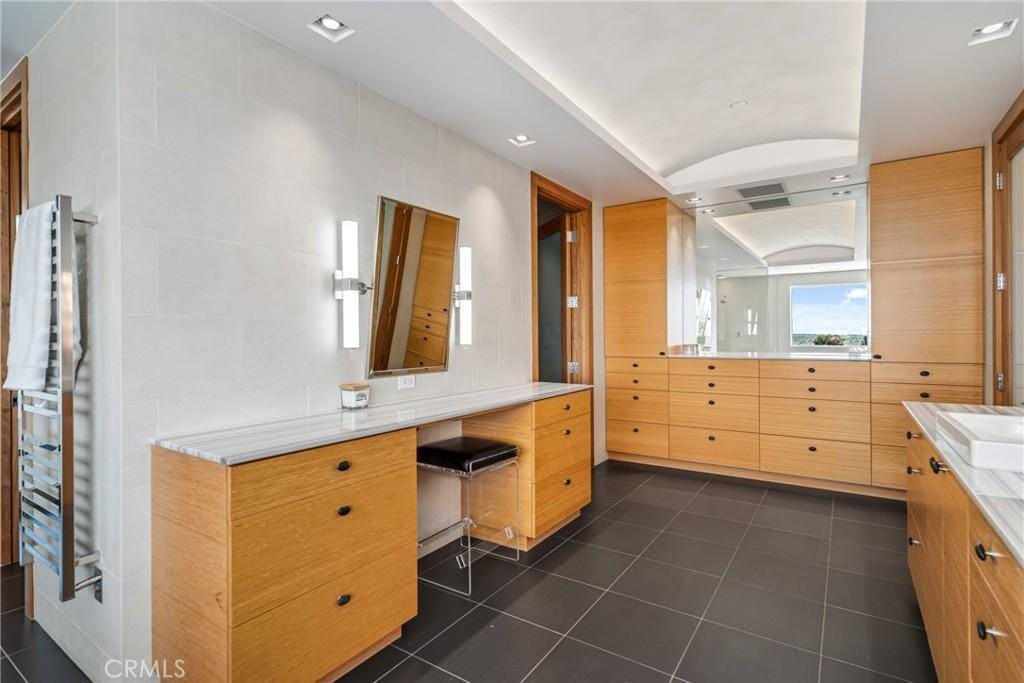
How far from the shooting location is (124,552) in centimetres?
165

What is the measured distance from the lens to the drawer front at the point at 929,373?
3.30m

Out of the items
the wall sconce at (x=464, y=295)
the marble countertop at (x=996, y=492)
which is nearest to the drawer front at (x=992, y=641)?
the marble countertop at (x=996, y=492)

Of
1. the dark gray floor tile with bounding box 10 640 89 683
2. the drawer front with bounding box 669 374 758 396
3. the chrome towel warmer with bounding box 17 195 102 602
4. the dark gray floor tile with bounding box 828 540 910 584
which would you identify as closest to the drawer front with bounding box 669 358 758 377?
the drawer front with bounding box 669 374 758 396

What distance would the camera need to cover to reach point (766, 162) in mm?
3928

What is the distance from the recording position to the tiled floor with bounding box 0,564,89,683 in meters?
1.79

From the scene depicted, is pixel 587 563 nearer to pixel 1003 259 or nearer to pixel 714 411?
pixel 714 411

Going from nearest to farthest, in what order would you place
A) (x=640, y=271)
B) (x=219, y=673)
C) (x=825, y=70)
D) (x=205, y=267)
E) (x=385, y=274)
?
(x=219, y=673) → (x=205, y=267) → (x=385, y=274) → (x=825, y=70) → (x=640, y=271)

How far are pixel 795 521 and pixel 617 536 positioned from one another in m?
1.24

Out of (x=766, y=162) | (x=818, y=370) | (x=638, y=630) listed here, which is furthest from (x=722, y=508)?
(x=766, y=162)

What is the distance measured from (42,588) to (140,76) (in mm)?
2052

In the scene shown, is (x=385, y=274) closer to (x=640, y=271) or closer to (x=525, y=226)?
(x=525, y=226)

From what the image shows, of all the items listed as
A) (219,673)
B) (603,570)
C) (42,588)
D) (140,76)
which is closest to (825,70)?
(603,570)

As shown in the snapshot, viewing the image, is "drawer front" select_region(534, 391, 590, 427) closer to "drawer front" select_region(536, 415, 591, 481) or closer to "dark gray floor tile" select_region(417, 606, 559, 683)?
"drawer front" select_region(536, 415, 591, 481)

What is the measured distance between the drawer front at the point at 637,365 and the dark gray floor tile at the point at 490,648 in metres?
2.86
